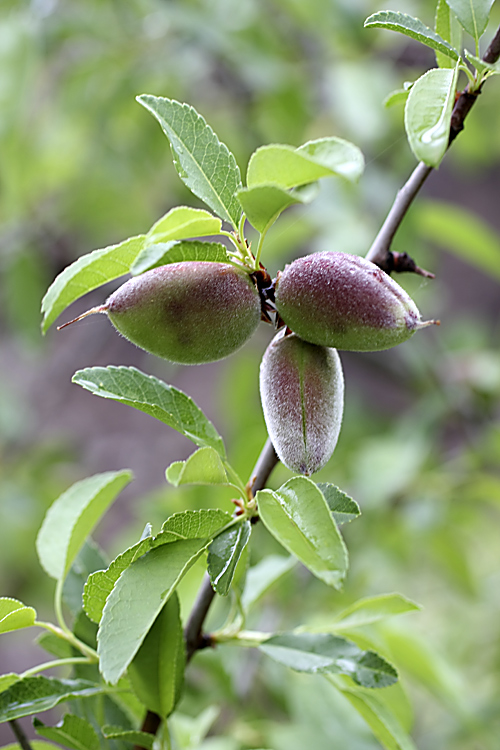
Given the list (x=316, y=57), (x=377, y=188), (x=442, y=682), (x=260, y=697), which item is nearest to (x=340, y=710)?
(x=442, y=682)

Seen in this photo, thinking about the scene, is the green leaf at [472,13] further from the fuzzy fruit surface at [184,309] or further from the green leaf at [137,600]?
the green leaf at [137,600]

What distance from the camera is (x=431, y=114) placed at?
0.84ft

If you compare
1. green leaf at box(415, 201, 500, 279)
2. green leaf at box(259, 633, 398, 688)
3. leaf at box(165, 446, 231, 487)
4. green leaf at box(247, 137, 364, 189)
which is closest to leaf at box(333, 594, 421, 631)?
green leaf at box(259, 633, 398, 688)

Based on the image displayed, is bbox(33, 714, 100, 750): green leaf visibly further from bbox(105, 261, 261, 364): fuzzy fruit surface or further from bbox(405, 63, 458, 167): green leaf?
bbox(405, 63, 458, 167): green leaf

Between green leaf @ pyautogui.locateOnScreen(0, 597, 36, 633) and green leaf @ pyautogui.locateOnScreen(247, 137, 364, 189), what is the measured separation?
20 cm

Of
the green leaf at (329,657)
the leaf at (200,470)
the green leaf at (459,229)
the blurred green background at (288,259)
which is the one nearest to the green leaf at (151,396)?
the leaf at (200,470)

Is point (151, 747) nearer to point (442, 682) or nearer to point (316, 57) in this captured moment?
point (442, 682)

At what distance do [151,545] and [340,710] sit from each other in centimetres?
39

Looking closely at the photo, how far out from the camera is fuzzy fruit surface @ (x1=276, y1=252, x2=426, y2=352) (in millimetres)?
275

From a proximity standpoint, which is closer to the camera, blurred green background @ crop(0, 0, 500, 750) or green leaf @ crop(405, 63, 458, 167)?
green leaf @ crop(405, 63, 458, 167)

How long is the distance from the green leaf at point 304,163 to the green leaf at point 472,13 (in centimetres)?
9

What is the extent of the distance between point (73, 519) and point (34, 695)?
0.11 meters

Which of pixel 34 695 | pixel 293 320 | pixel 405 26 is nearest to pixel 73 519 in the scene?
pixel 34 695

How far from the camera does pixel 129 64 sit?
1.06 meters
